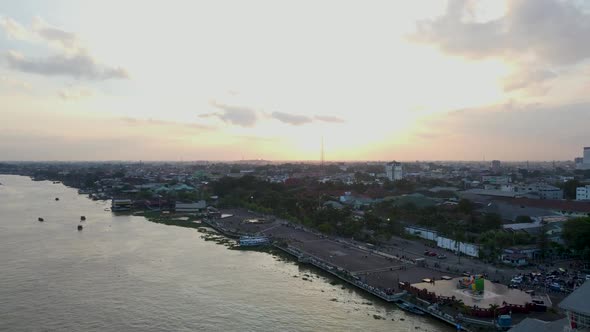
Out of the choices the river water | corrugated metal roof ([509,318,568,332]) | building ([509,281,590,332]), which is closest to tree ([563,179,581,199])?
the river water

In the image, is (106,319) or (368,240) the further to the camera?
(368,240)

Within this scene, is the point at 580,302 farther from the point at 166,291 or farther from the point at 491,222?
the point at 491,222

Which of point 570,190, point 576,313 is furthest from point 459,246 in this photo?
point 570,190

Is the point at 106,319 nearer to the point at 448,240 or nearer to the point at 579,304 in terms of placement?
the point at 579,304

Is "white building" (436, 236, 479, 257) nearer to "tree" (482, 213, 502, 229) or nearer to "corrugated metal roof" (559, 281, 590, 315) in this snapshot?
"tree" (482, 213, 502, 229)

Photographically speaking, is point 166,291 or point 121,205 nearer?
point 166,291

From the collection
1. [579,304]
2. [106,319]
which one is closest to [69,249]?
[106,319]
